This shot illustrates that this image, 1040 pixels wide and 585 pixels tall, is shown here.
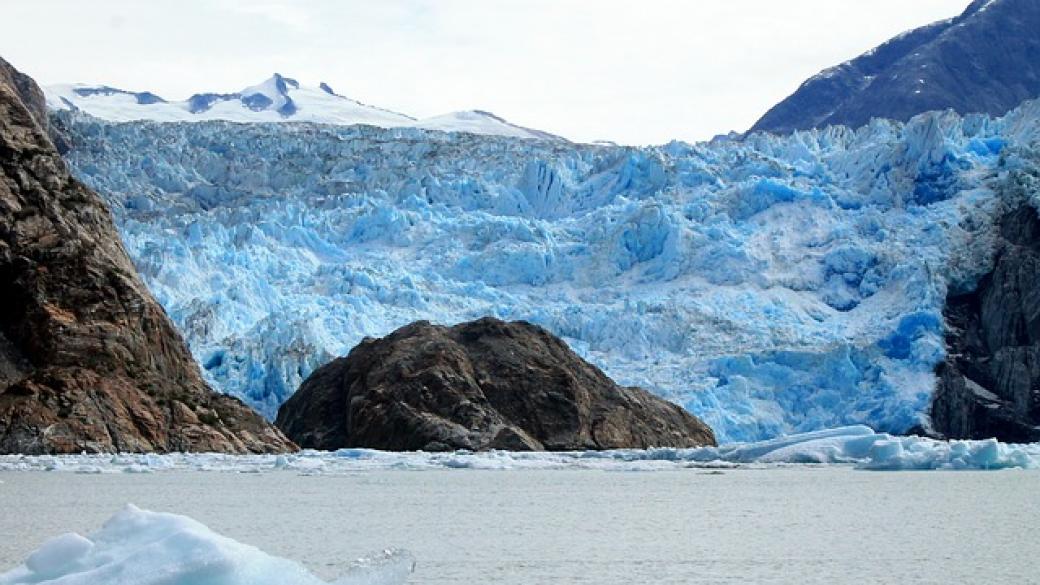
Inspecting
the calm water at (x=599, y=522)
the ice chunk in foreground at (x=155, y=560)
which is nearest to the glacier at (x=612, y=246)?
the calm water at (x=599, y=522)

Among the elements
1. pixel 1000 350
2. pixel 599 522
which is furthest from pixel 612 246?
pixel 599 522

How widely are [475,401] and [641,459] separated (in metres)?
6.23

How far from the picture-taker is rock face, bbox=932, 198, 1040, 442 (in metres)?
53.8

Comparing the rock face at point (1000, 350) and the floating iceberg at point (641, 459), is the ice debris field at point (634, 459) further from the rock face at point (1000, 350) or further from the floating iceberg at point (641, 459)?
the rock face at point (1000, 350)

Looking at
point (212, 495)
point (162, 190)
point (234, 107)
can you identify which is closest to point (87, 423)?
point (212, 495)

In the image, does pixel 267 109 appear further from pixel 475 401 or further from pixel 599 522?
pixel 599 522

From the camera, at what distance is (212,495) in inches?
953

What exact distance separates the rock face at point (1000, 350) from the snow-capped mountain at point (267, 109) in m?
47.1

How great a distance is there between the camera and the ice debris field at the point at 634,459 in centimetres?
3127

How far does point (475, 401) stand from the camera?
45.0m

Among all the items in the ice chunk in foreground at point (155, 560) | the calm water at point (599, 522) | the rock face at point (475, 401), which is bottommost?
the rock face at point (475, 401)

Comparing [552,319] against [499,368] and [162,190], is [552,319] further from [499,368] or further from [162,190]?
[162,190]

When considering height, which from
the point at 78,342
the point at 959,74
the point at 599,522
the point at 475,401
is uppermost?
the point at 959,74

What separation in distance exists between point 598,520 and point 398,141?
1991 inches
